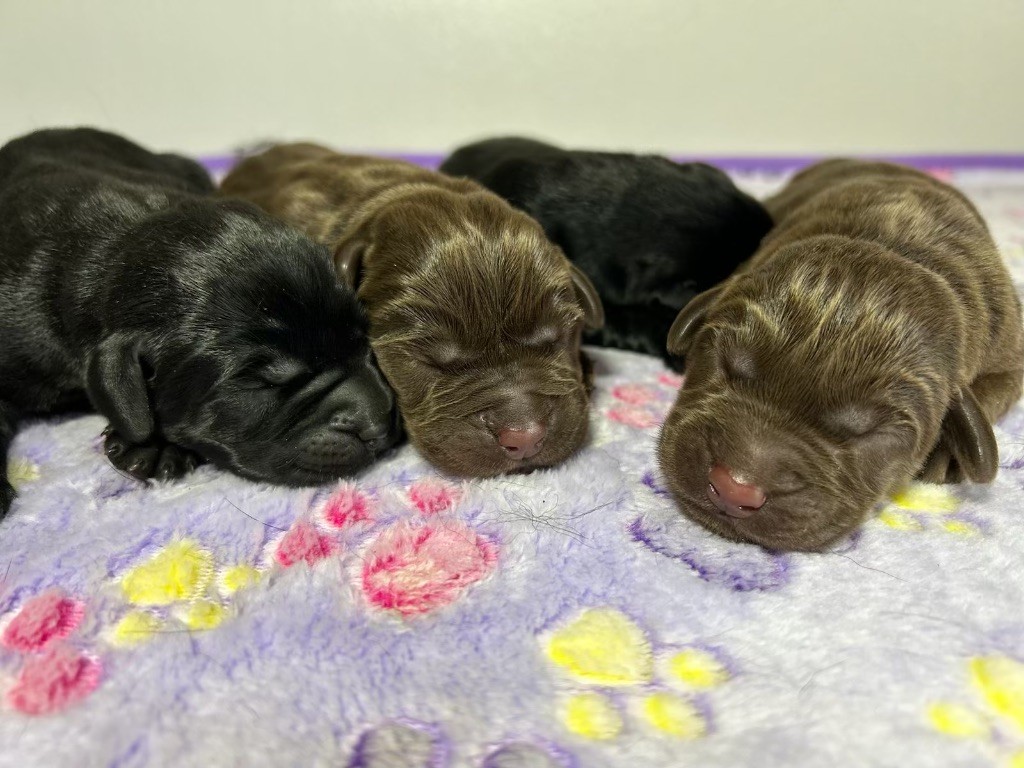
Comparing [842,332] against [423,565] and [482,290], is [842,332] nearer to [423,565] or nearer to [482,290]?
[482,290]

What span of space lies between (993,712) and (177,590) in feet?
5.72

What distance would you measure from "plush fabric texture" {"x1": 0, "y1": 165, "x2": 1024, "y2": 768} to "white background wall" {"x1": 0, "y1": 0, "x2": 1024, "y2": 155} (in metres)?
4.35

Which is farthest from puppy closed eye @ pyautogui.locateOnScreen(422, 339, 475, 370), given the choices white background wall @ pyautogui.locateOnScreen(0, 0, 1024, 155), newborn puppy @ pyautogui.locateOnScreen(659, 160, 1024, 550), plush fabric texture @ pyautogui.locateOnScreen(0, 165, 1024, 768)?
white background wall @ pyautogui.locateOnScreen(0, 0, 1024, 155)

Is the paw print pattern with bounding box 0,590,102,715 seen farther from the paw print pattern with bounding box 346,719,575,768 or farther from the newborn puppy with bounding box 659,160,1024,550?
the newborn puppy with bounding box 659,160,1024,550

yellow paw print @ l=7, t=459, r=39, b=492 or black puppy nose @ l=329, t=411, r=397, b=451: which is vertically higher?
black puppy nose @ l=329, t=411, r=397, b=451

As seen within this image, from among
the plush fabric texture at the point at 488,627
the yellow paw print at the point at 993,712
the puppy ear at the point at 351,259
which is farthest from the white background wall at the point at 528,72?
the yellow paw print at the point at 993,712

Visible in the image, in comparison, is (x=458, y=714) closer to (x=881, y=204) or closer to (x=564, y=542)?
(x=564, y=542)

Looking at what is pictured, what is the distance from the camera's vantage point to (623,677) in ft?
4.99

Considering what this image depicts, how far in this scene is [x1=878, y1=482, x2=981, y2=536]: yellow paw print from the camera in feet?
6.51

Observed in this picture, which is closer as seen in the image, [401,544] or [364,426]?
[401,544]

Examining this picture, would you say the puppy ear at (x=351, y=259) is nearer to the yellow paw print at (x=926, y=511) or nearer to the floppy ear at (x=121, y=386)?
the floppy ear at (x=121, y=386)

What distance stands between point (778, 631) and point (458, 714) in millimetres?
725

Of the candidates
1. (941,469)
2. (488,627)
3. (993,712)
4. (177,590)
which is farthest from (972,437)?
(177,590)

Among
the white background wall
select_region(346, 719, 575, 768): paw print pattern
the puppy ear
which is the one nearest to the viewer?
select_region(346, 719, 575, 768): paw print pattern
